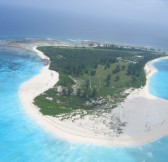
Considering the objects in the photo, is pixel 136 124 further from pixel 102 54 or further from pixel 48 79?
pixel 102 54

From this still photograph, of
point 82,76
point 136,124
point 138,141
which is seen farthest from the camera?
point 82,76

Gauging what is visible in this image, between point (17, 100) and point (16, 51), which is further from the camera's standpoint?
point (16, 51)

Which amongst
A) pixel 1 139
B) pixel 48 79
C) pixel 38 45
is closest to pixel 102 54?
pixel 38 45

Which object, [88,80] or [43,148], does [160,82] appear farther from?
[43,148]

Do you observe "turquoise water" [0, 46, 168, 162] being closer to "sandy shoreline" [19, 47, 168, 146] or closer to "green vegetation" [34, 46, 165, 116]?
"sandy shoreline" [19, 47, 168, 146]

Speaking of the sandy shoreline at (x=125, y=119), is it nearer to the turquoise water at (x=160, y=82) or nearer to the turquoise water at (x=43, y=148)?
the turquoise water at (x=43, y=148)

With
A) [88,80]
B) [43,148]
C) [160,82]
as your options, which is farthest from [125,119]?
[160,82]
